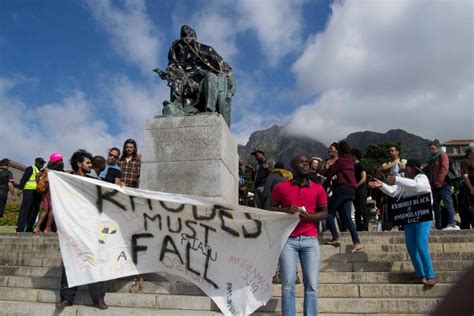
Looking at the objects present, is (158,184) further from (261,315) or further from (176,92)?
A: (261,315)

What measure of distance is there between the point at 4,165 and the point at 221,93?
22.3 feet

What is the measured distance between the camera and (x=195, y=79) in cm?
938

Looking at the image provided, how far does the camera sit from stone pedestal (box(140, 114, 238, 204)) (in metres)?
7.60

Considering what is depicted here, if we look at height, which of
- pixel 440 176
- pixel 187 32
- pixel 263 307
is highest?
pixel 187 32

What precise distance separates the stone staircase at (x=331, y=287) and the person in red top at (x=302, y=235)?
942mm

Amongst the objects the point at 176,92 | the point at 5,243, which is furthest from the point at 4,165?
the point at 176,92

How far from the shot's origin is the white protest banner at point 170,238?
4645mm

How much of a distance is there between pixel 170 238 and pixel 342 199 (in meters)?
2.92

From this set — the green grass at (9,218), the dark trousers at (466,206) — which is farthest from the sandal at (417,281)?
the green grass at (9,218)

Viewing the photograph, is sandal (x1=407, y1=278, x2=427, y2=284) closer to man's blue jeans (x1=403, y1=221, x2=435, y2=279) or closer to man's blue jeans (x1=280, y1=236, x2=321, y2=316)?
man's blue jeans (x1=403, y1=221, x2=435, y2=279)

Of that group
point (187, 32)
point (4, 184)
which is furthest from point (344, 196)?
point (4, 184)

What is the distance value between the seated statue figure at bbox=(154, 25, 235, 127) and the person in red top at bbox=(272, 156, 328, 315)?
440 cm

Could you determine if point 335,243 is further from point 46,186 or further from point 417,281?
point 46,186

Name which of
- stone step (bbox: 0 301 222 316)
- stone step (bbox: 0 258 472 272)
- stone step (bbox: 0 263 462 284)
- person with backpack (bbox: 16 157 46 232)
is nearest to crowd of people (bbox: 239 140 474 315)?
stone step (bbox: 0 263 462 284)
